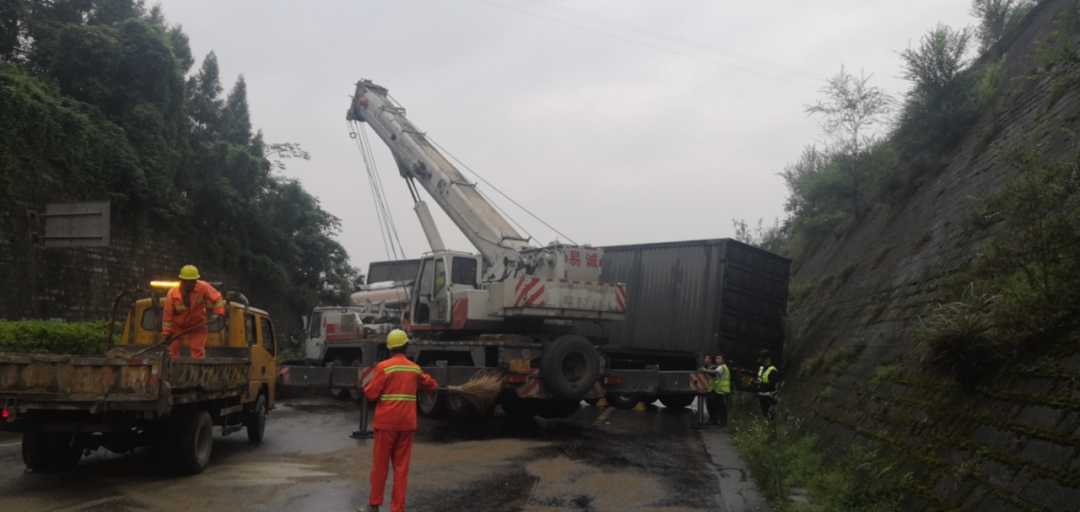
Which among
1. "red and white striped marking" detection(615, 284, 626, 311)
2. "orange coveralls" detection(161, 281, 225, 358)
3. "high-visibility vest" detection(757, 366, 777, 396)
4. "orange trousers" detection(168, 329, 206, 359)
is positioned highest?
"red and white striped marking" detection(615, 284, 626, 311)

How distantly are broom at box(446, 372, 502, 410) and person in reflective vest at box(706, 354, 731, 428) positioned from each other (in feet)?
13.7

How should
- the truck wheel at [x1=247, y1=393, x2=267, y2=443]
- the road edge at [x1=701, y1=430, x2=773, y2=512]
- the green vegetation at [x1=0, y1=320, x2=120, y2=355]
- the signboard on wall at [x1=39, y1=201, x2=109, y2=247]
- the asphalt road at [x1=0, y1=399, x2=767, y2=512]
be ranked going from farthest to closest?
the signboard on wall at [x1=39, y1=201, x2=109, y2=247] → the green vegetation at [x1=0, y1=320, x2=120, y2=355] → the truck wheel at [x1=247, y1=393, x2=267, y2=443] → the road edge at [x1=701, y1=430, x2=773, y2=512] → the asphalt road at [x1=0, y1=399, x2=767, y2=512]

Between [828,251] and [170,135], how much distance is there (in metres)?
21.3

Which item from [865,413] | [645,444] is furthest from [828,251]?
[865,413]

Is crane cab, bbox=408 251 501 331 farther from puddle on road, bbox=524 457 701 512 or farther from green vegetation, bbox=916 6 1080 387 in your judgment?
green vegetation, bbox=916 6 1080 387

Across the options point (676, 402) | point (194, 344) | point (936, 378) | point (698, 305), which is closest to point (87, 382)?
point (194, 344)

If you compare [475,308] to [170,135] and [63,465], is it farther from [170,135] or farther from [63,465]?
[170,135]

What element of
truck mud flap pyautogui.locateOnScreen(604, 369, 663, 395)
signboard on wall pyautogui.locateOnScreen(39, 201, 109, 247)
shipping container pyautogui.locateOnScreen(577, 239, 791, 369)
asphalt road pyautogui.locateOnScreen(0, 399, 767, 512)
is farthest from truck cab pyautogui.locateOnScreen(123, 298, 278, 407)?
shipping container pyautogui.locateOnScreen(577, 239, 791, 369)

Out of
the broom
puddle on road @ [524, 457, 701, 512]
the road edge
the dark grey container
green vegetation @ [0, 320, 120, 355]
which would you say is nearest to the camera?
puddle on road @ [524, 457, 701, 512]

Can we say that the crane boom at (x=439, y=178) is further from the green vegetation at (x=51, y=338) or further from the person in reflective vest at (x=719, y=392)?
the green vegetation at (x=51, y=338)

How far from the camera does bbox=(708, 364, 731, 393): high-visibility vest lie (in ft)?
46.2

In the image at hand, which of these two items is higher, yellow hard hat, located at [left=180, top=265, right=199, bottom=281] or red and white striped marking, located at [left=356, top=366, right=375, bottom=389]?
yellow hard hat, located at [left=180, top=265, right=199, bottom=281]

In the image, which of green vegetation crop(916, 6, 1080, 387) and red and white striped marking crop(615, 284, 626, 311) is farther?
red and white striped marking crop(615, 284, 626, 311)

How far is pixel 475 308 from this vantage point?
13.0m
